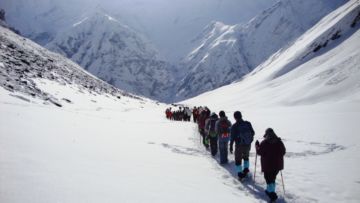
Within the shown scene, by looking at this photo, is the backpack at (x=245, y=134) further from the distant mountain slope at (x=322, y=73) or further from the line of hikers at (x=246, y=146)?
the distant mountain slope at (x=322, y=73)

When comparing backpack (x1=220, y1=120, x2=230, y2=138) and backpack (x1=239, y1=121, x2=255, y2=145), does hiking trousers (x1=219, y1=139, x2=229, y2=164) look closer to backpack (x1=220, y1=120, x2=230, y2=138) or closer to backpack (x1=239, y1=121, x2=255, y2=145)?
backpack (x1=220, y1=120, x2=230, y2=138)

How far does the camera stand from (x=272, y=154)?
11.3 m

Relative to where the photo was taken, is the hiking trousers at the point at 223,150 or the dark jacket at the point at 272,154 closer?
the dark jacket at the point at 272,154

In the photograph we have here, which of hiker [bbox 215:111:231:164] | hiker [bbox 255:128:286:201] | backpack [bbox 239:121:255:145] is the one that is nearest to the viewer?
hiker [bbox 255:128:286:201]

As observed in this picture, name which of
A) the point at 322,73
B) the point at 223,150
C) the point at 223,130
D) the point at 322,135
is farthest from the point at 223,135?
the point at 322,73

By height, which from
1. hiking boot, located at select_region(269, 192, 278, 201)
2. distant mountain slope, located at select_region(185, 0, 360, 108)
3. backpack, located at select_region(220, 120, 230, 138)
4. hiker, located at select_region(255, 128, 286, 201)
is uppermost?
distant mountain slope, located at select_region(185, 0, 360, 108)

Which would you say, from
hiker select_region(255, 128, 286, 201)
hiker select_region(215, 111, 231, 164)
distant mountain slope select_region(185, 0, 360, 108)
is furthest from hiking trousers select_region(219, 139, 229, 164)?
distant mountain slope select_region(185, 0, 360, 108)

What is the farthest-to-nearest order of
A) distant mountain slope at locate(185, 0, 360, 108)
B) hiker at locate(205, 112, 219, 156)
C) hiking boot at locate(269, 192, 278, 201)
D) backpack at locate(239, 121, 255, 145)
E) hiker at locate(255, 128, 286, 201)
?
distant mountain slope at locate(185, 0, 360, 108) → hiker at locate(205, 112, 219, 156) → backpack at locate(239, 121, 255, 145) → hiker at locate(255, 128, 286, 201) → hiking boot at locate(269, 192, 278, 201)

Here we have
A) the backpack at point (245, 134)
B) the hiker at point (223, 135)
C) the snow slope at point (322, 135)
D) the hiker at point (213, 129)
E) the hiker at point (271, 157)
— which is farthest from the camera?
the hiker at point (213, 129)

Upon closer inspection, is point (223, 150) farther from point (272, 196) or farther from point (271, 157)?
point (272, 196)

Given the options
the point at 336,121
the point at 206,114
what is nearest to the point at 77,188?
the point at 206,114

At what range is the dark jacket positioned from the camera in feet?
37.0

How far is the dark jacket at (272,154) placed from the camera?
11289 millimetres

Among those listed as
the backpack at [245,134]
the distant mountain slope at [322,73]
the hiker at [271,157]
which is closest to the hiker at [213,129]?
the backpack at [245,134]
